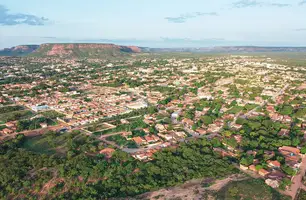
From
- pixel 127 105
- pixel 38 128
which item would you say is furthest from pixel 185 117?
pixel 38 128

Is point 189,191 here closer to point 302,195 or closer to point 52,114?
point 302,195

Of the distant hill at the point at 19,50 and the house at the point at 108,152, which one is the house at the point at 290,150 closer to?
the house at the point at 108,152

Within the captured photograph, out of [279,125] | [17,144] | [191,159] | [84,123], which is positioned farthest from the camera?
[84,123]

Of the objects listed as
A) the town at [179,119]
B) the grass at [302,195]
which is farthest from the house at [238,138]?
the grass at [302,195]

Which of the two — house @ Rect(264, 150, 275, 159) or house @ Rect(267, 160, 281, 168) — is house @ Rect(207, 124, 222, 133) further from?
house @ Rect(267, 160, 281, 168)

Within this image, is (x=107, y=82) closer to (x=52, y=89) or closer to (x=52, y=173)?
(x=52, y=89)

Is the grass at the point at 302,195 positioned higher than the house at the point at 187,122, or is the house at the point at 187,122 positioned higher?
the house at the point at 187,122

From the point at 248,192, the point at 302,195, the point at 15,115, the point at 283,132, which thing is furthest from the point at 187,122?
the point at 15,115

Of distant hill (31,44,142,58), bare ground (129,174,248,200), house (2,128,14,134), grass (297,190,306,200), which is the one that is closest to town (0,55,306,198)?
house (2,128,14,134)
